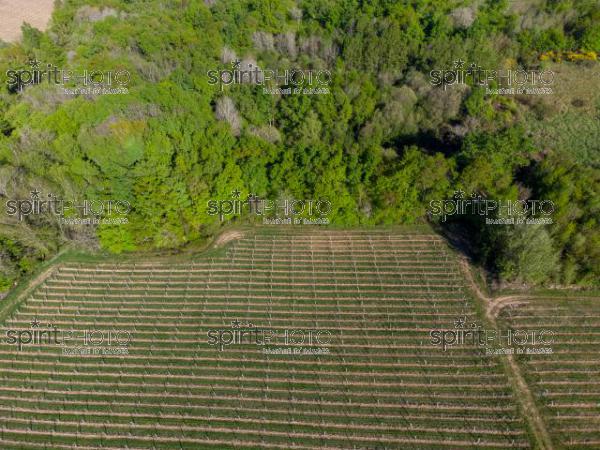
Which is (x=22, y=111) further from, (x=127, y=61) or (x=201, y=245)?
(x=201, y=245)

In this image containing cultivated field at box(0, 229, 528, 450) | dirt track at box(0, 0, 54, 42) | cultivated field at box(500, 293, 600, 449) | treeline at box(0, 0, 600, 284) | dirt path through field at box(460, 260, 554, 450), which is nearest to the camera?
dirt path through field at box(460, 260, 554, 450)

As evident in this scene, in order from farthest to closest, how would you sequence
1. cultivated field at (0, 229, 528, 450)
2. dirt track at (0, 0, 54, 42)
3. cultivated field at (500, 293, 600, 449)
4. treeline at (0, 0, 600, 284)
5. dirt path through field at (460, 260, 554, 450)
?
1. dirt track at (0, 0, 54, 42)
2. treeline at (0, 0, 600, 284)
3. cultivated field at (0, 229, 528, 450)
4. cultivated field at (500, 293, 600, 449)
5. dirt path through field at (460, 260, 554, 450)

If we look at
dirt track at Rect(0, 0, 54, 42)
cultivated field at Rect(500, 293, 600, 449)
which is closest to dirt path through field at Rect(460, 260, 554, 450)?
cultivated field at Rect(500, 293, 600, 449)

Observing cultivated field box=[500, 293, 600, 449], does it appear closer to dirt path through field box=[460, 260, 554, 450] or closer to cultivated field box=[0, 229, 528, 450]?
dirt path through field box=[460, 260, 554, 450]

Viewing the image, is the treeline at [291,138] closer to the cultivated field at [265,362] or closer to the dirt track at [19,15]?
the cultivated field at [265,362]

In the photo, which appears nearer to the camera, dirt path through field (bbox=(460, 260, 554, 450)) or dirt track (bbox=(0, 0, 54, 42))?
dirt path through field (bbox=(460, 260, 554, 450))

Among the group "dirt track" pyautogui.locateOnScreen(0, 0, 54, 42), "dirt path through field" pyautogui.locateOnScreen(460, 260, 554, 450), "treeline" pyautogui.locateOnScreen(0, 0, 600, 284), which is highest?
"dirt track" pyautogui.locateOnScreen(0, 0, 54, 42)
